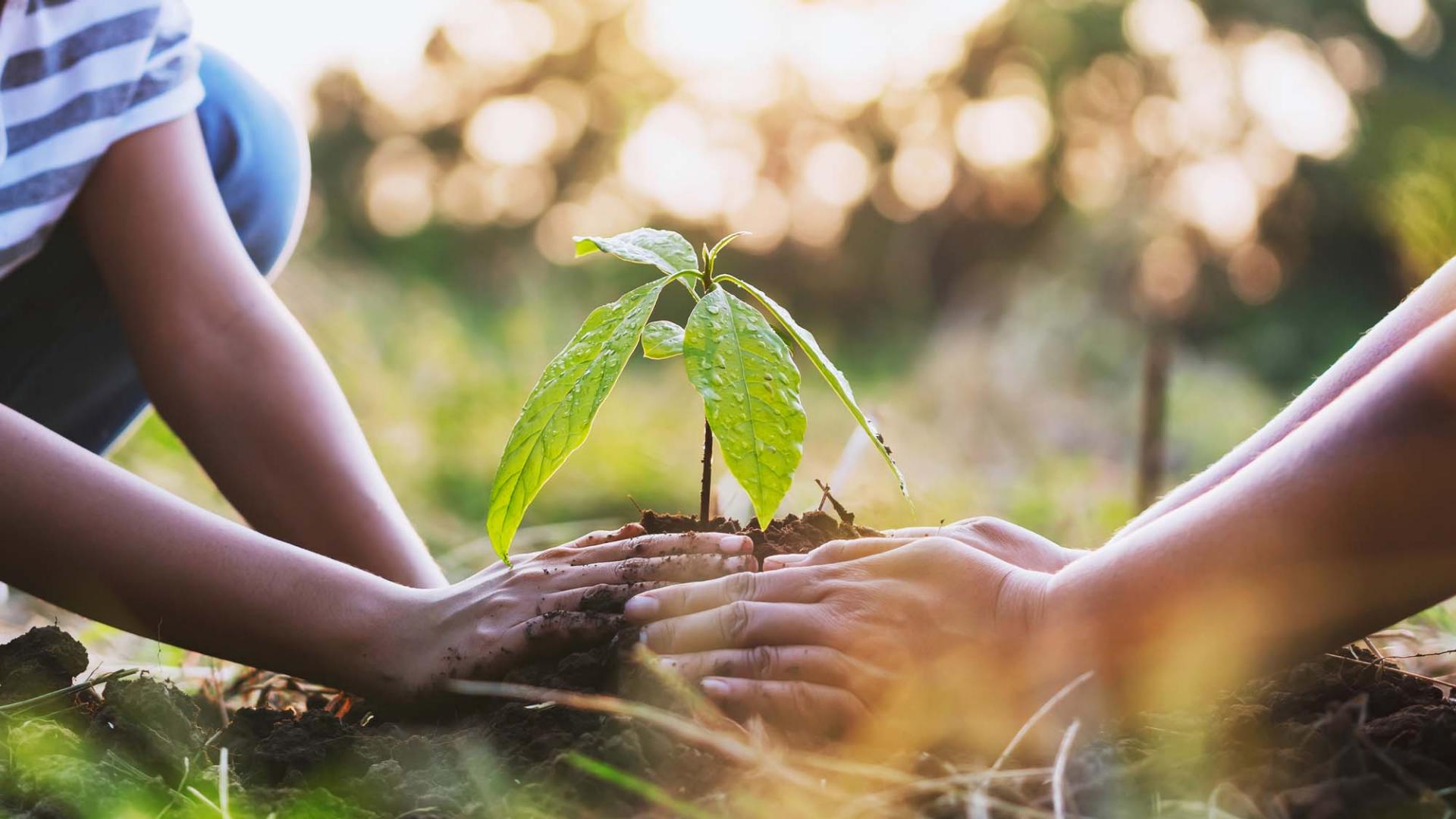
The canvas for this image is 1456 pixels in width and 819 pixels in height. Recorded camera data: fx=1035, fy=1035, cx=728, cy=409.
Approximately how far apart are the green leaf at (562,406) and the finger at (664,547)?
0.14m

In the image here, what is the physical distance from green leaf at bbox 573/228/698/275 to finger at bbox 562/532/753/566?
297mm

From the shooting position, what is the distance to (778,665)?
40.7 inches

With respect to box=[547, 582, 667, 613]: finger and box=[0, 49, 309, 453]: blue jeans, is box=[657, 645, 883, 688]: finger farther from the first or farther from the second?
box=[0, 49, 309, 453]: blue jeans

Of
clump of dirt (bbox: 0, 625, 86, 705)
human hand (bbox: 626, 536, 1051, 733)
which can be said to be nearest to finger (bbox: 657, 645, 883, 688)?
human hand (bbox: 626, 536, 1051, 733)

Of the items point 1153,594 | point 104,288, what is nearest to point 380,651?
point 1153,594

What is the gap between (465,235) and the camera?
11344mm

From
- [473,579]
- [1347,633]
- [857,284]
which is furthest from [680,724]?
[857,284]

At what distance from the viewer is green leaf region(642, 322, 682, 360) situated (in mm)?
1002

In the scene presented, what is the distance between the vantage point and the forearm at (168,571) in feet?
3.37

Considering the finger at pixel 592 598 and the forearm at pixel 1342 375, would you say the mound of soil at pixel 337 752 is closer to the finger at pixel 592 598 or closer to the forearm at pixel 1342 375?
the finger at pixel 592 598

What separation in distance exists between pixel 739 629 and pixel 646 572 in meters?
0.13

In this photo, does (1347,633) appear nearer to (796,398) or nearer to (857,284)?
(796,398)

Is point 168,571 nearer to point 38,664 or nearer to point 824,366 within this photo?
point 38,664

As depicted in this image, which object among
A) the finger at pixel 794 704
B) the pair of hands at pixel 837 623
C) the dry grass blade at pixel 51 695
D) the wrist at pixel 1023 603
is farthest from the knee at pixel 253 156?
the wrist at pixel 1023 603
